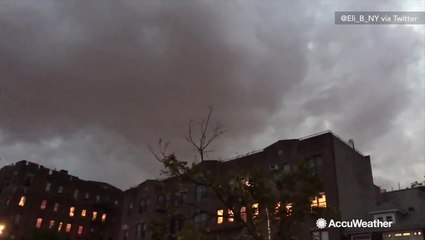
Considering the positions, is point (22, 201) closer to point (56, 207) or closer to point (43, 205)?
point (43, 205)

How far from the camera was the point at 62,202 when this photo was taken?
64562mm

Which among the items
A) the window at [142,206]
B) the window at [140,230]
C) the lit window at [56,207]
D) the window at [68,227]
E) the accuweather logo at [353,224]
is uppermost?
the lit window at [56,207]

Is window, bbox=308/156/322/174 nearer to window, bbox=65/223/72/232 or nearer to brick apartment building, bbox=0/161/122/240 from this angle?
brick apartment building, bbox=0/161/122/240

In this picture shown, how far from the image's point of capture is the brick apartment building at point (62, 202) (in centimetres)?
6056

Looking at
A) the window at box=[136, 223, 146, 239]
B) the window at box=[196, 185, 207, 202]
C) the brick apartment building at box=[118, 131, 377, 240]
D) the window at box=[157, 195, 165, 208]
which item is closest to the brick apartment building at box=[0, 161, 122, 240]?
the window at box=[136, 223, 146, 239]

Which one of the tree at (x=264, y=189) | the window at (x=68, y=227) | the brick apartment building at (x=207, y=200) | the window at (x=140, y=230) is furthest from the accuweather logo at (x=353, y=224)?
the window at (x=68, y=227)

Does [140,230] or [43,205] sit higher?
[43,205]

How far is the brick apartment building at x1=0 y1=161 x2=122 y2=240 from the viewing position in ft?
199

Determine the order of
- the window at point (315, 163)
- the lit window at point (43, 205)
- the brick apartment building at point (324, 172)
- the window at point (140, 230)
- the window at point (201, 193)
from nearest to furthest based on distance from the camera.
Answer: the brick apartment building at point (324, 172), the window at point (315, 163), the window at point (201, 193), the window at point (140, 230), the lit window at point (43, 205)

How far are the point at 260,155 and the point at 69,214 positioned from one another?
3834cm

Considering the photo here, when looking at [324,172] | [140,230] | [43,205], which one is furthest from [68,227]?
[324,172]

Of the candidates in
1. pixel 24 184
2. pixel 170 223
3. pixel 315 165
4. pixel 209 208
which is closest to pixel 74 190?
pixel 24 184

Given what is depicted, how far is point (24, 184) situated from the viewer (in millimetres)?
61625

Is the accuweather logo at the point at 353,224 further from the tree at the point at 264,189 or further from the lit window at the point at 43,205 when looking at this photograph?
the lit window at the point at 43,205
